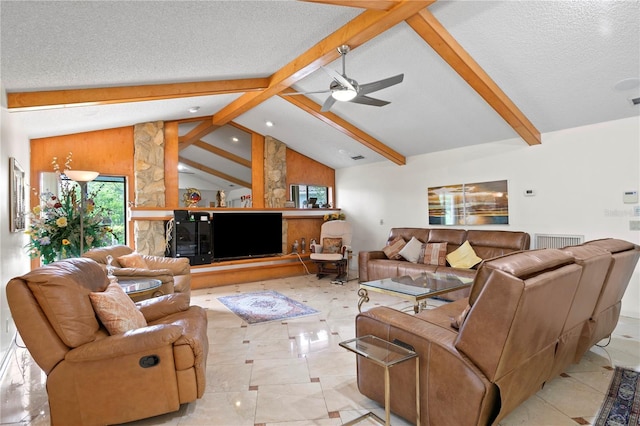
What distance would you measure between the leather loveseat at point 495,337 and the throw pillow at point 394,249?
3.65m

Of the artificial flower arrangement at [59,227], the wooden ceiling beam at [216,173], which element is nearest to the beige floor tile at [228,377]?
A: the artificial flower arrangement at [59,227]

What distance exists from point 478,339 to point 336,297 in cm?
372

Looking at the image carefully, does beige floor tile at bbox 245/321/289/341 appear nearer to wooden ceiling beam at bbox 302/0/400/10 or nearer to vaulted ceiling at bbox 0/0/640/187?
vaulted ceiling at bbox 0/0/640/187

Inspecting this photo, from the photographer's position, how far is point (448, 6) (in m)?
3.03

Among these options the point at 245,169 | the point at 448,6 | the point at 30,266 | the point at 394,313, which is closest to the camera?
the point at 394,313

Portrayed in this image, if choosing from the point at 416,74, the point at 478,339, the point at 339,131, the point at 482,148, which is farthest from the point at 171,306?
the point at 482,148

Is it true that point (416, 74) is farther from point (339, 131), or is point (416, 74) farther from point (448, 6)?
point (339, 131)

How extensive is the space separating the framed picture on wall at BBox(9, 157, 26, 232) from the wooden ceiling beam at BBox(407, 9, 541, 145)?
159 inches

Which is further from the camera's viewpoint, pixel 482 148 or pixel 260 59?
pixel 482 148

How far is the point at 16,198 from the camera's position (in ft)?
10.8

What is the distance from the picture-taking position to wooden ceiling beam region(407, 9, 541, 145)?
125 inches

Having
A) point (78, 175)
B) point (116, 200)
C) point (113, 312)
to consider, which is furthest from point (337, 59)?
point (116, 200)

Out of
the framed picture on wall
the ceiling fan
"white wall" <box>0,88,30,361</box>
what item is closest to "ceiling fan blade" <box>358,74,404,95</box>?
the ceiling fan

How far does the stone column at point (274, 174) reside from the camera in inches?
285
